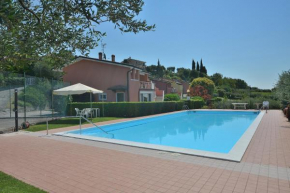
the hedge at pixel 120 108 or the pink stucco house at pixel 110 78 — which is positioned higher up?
the pink stucco house at pixel 110 78

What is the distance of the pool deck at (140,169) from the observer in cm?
448

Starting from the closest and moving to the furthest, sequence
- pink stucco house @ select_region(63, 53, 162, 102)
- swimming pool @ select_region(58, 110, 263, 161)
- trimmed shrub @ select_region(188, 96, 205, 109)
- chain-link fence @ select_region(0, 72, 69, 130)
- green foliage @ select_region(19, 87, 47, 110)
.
Result: swimming pool @ select_region(58, 110, 263, 161) < chain-link fence @ select_region(0, 72, 69, 130) < green foliage @ select_region(19, 87, 47, 110) < pink stucco house @ select_region(63, 53, 162, 102) < trimmed shrub @ select_region(188, 96, 205, 109)

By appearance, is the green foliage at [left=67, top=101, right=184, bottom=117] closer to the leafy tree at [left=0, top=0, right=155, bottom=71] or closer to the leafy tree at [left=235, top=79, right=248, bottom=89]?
the leafy tree at [left=0, top=0, right=155, bottom=71]

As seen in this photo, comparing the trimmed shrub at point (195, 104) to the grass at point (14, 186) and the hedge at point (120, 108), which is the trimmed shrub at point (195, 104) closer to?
the hedge at point (120, 108)

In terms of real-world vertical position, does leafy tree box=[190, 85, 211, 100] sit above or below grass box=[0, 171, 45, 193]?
above

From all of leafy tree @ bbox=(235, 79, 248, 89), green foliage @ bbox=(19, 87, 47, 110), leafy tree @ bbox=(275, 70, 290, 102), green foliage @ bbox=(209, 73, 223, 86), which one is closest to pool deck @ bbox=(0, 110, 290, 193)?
green foliage @ bbox=(19, 87, 47, 110)

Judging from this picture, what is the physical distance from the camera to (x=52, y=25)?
338cm

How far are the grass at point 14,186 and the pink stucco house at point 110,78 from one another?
1951 cm

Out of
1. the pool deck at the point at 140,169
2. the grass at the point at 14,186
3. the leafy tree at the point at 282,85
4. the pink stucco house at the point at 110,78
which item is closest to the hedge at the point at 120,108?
the pink stucco house at the point at 110,78

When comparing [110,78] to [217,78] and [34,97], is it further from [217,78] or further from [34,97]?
[217,78]

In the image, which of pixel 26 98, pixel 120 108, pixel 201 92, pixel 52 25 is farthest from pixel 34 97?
pixel 201 92

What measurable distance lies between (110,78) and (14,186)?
21773 mm

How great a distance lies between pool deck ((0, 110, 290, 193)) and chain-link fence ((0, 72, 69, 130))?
689 centimetres

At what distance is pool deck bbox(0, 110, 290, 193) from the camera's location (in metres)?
4.48
